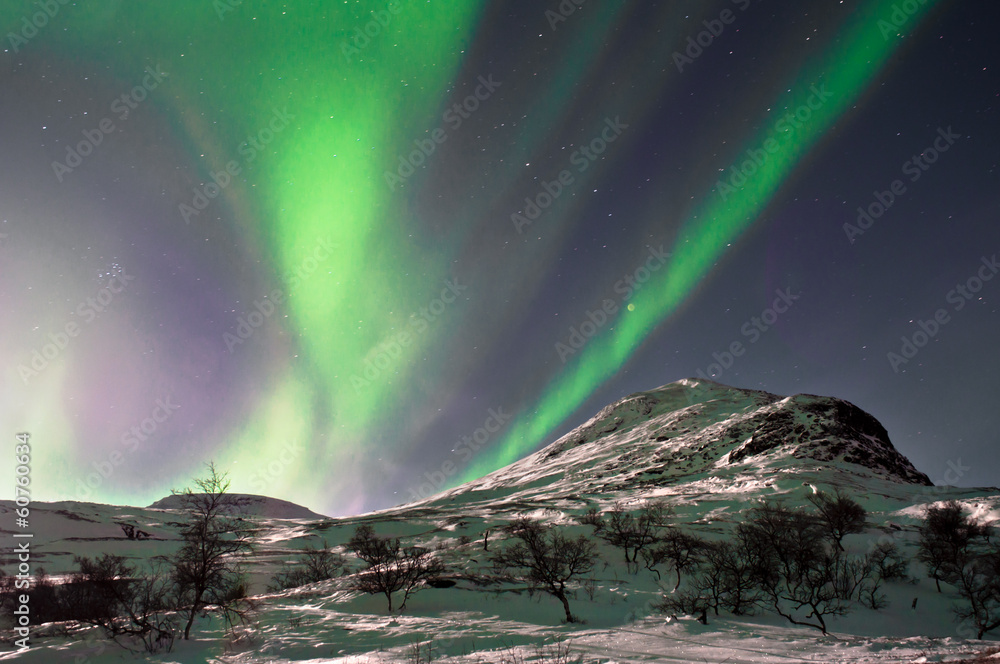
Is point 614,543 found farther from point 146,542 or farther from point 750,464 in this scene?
point 146,542

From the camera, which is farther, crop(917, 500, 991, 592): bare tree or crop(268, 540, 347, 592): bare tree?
crop(268, 540, 347, 592): bare tree

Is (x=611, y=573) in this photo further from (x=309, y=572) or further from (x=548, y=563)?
(x=309, y=572)

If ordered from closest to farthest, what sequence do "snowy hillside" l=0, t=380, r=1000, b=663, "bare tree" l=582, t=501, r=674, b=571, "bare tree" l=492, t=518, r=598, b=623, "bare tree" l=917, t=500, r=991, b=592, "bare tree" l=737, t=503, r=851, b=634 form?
1. "snowy hillside" l=0, t=380, r=1000, b=663
2. "bare tree" l=737, t=503, r=851, b=634
3. "bare tree" l=492, t=518, r=598, b=623
4. "bare tree" l=917, t=500, r=991, b=592
5. "bare tree" l=582, t=501, r=674, b=571

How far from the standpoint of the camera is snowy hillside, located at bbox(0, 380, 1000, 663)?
15289 millimetres

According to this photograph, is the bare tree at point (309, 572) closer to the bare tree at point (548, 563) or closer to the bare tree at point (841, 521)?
the bare tree at point (548, 563)

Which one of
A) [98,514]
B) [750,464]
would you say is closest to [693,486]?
[750,464]

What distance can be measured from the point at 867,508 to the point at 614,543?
39.8 m

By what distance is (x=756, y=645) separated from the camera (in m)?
15.4

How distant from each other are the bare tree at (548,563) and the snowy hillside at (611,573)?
103cm

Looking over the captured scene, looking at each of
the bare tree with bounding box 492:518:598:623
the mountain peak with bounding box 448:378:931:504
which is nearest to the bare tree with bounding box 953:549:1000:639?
the bare tree with bounding box 492:518:598:623

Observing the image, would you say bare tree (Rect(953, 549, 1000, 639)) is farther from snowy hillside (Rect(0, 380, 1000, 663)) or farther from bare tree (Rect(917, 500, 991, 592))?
snowy hillside (Rect(0, 380, 1000, 663))

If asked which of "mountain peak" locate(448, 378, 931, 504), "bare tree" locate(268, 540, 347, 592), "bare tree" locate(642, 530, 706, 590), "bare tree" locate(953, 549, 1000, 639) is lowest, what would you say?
"bare tree" locate(953, 549, 1000, 639)

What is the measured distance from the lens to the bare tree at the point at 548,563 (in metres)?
25.3

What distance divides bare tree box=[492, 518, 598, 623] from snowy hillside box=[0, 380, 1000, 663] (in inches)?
40.4
